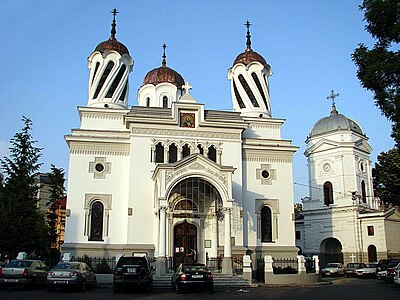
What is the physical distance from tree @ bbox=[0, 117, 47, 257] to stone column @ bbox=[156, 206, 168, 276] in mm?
9208

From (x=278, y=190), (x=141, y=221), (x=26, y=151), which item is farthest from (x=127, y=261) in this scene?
(x=26, y=151)

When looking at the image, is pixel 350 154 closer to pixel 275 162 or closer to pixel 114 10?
pixel 275 162

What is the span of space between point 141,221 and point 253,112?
39.4ft

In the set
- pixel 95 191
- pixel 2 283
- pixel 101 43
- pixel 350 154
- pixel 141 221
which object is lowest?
pixel 2 283

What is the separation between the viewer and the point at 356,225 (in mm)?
38875

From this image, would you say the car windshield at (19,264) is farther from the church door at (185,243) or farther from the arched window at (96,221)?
the church door at (185,243)

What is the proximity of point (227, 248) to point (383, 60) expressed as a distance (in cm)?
1395

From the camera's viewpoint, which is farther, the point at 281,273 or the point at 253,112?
the point at 253,112

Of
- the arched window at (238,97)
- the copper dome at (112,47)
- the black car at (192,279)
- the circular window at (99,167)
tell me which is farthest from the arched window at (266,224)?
the copper dome at (112,47)

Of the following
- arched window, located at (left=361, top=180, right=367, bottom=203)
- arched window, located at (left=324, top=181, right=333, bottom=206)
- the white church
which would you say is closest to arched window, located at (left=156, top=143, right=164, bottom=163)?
the white church

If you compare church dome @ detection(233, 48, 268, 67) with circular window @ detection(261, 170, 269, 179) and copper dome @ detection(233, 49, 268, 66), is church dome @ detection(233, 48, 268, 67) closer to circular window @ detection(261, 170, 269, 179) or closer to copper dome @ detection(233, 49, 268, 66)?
copper dome @ detection(233, 49, 268, 66)

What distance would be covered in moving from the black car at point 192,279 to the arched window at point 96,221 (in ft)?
31.1

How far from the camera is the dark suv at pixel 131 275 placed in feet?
59.6

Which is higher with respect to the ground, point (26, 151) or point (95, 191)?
point (26, 151)
